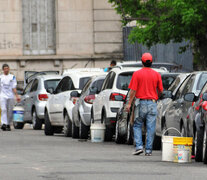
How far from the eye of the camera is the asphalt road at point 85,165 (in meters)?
10.3

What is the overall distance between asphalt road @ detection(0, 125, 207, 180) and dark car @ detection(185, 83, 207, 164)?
Answer: 0.34 m

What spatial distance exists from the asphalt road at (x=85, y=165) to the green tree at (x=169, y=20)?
356 inches

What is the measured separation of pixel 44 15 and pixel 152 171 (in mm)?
28408

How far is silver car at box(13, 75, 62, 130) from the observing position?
80.7 feet

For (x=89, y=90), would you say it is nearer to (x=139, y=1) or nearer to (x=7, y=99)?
(x=7, y=99)

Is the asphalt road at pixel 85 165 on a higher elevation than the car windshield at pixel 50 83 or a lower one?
lower

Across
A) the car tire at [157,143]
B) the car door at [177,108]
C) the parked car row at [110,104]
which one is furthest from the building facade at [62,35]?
the car door at [177,108]

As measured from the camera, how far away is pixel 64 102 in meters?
21.5

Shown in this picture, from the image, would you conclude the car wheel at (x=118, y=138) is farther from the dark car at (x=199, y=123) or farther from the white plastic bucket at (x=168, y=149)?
the white plastic bucket at (x=168, y=149)

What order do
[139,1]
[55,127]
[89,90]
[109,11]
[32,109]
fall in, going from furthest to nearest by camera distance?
[109,11] < [139,1] < [32,109] < [55,127] < [89,90]

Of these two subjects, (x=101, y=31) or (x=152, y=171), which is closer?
(x=152, y=171)

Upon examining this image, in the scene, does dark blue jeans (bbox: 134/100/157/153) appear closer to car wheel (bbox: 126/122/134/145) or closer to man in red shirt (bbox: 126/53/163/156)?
man in red shirt (bbox: 126/53/163/156)

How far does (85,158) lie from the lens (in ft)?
42.7

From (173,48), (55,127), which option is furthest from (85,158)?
(173,48)
